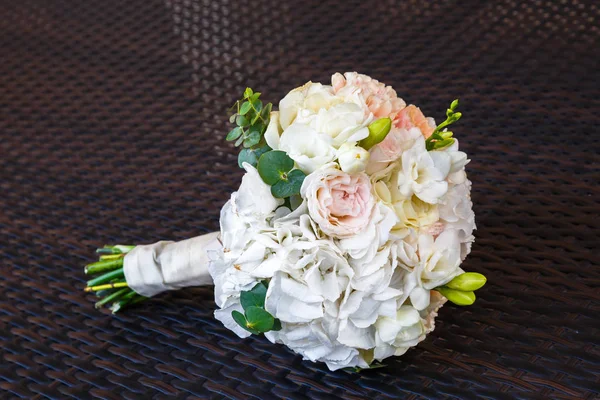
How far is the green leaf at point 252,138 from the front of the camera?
74 cm

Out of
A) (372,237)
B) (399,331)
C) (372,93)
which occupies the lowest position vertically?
(399,331)

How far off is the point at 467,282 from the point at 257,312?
20cm

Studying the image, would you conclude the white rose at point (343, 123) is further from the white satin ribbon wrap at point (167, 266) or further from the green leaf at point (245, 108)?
the white satin ribbon wrap at point (167, 266)

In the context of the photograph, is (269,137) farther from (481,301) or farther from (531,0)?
(531,0)

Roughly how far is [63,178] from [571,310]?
0.78 metres

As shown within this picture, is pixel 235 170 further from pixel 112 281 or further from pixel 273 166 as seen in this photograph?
pixel 273 166

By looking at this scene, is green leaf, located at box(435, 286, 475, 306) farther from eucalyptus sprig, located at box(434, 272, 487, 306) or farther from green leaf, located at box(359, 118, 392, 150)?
green leaf, located at box(359, 118, 392, 150)

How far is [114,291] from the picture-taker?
0.99 m

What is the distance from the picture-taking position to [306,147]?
2.36ft

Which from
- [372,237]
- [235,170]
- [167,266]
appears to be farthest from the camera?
[235,170]

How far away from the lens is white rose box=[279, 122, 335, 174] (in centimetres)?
70

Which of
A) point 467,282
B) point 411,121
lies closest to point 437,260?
point 467,282

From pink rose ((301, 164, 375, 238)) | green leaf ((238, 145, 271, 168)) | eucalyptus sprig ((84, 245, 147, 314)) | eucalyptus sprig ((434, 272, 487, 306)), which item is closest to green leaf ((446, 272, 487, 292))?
eucalyptus sprig ((434, 272, 487, 306))

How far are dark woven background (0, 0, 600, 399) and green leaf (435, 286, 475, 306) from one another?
0.28 ft
